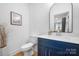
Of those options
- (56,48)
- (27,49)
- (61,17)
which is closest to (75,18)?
(61,17)

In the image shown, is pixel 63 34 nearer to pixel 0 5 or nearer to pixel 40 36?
pixel 40 36

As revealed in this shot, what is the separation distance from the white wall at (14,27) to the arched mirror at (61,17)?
0.30 meters

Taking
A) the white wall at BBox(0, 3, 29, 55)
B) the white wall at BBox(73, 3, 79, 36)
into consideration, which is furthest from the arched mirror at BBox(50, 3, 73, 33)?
the white wall at BBox(0, 3, 29, 55)

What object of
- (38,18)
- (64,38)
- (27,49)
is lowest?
(27,49)

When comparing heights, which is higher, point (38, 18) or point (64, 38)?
point (38, 18)

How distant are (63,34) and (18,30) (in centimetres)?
51

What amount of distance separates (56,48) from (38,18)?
1.34 ft

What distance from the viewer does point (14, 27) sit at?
1.03m

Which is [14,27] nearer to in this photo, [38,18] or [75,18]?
[38,18]

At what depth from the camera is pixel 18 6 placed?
1034 mm

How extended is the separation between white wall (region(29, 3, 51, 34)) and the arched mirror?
59 millimetres

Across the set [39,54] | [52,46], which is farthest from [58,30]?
[39,54]

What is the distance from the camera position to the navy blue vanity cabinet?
1017 millimetres

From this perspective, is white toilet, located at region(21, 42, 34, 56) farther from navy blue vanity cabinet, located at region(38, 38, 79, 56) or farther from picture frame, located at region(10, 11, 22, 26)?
picture frame, located at region(10, 11, 22, 26)
